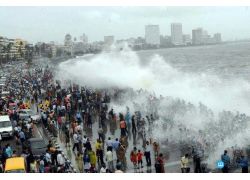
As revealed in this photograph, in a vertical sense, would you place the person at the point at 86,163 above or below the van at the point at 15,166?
below

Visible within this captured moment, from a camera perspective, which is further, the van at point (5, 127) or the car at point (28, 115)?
the car at point (28, 115)

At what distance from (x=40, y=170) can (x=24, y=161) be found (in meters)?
0.63

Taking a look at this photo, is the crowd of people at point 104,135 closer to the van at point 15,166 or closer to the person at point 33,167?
the person at point 33,167

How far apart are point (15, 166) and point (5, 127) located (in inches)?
327

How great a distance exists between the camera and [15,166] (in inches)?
531

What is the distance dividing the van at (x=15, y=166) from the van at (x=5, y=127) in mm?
7443

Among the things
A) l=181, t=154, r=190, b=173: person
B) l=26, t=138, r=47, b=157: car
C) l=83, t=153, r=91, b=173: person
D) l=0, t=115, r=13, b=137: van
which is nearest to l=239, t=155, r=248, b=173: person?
l=181, t=154, r=190, b=173: person

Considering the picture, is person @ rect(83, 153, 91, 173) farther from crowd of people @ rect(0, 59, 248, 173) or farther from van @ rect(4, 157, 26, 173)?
van @ rect(4, 157, 26, 173)

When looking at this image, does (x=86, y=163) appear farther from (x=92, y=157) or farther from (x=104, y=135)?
(x=104, y=135)

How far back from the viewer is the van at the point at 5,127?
69.0 feet

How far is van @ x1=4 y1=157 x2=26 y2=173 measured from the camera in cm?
1337

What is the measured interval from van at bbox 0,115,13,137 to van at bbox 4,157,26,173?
24.4 feet

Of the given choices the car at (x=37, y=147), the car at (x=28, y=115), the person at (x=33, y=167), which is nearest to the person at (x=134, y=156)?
the person at (x=33, y=167)

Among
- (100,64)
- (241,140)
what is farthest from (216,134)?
(100,64)
